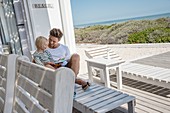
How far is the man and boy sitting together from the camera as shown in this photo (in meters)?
2.44

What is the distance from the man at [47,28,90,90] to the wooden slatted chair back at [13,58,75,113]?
143cm

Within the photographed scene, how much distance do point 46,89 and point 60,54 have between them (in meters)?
1.87

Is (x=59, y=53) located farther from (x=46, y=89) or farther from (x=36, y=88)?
(x=46, y=89)

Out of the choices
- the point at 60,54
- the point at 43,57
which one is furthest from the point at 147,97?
the point at 43,57

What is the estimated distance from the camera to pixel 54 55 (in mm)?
2529

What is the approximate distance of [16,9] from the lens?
3.27m

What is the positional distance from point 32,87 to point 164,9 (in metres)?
28.7

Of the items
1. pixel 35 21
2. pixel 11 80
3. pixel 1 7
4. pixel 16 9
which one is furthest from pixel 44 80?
pixel 1 7

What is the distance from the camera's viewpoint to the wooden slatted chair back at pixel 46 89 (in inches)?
24.7

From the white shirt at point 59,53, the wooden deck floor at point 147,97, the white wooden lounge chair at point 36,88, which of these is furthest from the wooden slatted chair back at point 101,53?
the white wooden lounge chair at point 36,88

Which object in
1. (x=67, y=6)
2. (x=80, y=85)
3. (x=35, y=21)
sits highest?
(x=67, y=6)

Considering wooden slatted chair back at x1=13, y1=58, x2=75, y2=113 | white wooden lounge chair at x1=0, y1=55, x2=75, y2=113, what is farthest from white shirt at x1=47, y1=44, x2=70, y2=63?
wooden slatted chair back at x1=13, y1=58, x2=75, y2=113

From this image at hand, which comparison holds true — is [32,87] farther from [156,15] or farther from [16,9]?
[156,15]

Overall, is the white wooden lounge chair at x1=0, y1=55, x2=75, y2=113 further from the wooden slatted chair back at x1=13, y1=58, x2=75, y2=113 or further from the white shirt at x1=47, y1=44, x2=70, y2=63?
the white shirt at x1=47, y1=44, x2=70, y2=63
